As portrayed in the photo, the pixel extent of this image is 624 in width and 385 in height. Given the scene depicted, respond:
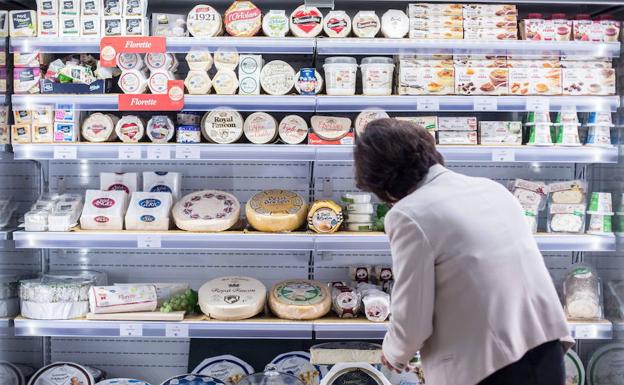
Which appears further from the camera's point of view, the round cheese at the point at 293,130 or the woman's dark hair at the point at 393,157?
the round cheese at the point at 293,130

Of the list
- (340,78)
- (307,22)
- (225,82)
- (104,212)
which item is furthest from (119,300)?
(307,22)

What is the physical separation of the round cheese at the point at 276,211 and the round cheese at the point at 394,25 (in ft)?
3.24

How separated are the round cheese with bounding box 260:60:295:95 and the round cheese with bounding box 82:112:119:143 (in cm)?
84

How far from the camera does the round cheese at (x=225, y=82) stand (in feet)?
12.0

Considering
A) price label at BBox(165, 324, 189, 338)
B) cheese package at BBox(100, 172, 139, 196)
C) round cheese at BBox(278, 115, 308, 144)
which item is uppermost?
round cheese at BBox(278, 115, 308, 144)

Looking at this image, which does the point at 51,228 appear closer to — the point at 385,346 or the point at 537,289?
the point at 385,346

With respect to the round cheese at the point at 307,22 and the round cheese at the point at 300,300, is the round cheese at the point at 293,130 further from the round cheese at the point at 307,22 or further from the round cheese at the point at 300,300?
the round cheese at the point at 300,300

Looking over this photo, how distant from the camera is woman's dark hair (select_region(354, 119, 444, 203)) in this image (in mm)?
2234

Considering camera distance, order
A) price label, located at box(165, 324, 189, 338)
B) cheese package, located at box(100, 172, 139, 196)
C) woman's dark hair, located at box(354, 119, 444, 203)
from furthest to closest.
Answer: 1. cheese package, located at box(100, 172, 139, 196)
2. price label, located at box(165, 324, 189, 338)
3. woman's dark hair, located at box(354, 119, 444, 203)

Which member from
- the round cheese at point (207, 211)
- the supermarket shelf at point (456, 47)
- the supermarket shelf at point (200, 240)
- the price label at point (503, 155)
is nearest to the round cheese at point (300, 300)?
the supermarket shelf at point (200, 240)

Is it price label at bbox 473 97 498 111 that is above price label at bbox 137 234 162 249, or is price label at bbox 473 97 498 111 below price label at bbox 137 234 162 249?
above

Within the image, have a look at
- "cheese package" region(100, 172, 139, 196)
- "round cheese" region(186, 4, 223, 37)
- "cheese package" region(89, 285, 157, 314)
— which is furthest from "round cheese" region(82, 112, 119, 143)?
"cheese package" region(89, 285, 157, 314)

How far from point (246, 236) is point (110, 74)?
1.12 m

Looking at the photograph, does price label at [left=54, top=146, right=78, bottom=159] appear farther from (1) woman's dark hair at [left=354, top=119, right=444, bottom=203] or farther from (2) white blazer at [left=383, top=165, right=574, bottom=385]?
(2) white blazer at [left=383, top=165, right=574, bottom=385]
